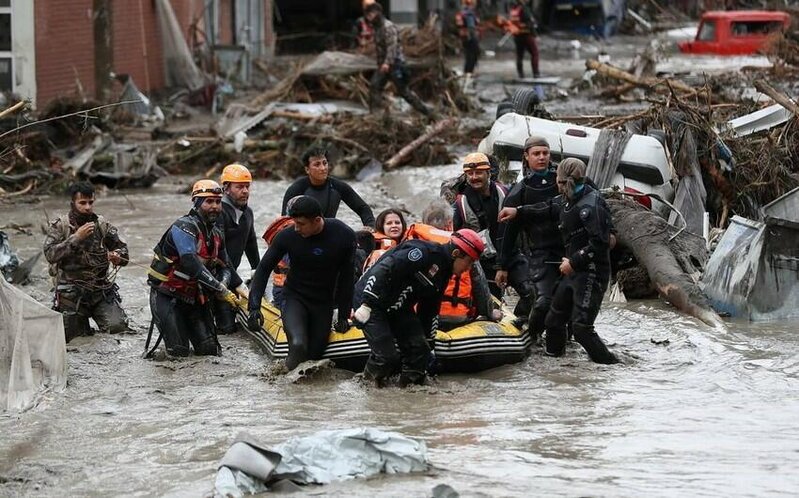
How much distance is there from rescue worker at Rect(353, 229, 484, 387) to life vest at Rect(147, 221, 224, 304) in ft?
4.80

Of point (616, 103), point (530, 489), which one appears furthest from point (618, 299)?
point (616, 103)

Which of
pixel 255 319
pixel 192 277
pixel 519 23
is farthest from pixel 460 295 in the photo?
pixel 519 23

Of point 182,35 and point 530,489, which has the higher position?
point 182,35

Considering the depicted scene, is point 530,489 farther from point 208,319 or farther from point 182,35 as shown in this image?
point 182,35

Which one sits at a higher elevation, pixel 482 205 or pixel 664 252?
pixel 482 205

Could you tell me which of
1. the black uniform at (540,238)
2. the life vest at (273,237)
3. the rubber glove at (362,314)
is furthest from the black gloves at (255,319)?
the black uniform at (540,238)

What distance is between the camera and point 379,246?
36.3ft

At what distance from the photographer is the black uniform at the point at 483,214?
1148 cm

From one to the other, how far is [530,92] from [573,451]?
8.22 m

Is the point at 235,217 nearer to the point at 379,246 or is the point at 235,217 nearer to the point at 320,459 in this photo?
the point at 379,246

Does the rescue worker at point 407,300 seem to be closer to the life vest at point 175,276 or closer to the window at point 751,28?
the life vest at point 175,276

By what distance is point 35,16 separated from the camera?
883 inches

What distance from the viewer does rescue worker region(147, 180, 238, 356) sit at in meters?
10.7

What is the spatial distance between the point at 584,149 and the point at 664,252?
174 cm
